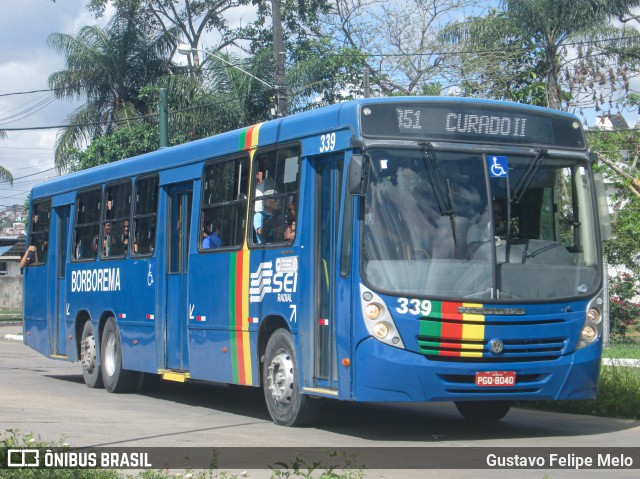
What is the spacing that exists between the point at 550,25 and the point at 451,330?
21082 mm

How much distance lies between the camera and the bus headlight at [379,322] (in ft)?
33.1

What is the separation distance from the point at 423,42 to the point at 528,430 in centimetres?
2331

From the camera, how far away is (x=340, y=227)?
10.6m

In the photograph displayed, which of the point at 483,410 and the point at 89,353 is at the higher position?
the point at 89,353

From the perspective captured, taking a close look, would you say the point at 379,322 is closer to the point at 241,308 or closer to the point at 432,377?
the point at 432,377

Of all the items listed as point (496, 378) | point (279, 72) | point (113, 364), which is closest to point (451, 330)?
point (496, 378)

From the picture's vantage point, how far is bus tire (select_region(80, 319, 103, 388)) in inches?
657

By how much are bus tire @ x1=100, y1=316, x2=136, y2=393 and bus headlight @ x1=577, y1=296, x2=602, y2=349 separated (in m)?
7.35

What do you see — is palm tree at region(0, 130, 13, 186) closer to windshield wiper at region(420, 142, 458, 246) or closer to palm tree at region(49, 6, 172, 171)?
palm tree at region(49, 6, 172, 171)

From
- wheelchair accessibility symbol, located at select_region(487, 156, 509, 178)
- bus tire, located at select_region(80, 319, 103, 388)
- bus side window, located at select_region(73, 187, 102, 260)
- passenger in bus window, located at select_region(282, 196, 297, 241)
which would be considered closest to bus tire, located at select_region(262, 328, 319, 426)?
passenger in bus window, located at select_region(282, 196, 297, 241)

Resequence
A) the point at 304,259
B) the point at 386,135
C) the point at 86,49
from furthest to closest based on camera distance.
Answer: the point at 86,49 → the point at 304,259 → the point at 386,135

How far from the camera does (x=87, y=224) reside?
1725 centimetres

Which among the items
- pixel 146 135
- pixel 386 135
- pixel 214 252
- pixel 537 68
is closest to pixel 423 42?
pixel 537 68

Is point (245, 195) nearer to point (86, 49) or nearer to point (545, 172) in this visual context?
point (545, 172)
